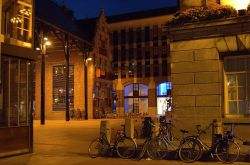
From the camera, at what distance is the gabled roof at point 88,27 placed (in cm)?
5178

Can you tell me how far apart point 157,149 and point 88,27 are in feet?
135

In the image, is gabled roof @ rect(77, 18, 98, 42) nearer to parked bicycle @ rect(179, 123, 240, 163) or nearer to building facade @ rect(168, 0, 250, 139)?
building facade @ rect(168, 0, 250, 139)

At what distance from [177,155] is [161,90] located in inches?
2063

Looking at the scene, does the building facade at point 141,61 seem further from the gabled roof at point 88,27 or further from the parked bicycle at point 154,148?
the parked bicycle at point 154,148

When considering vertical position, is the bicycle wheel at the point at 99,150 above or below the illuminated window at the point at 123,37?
below

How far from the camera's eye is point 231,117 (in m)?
17.2

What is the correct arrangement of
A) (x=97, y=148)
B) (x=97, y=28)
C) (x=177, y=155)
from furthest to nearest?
(x=97, y=28), (x=97, y=148), (x=177, y=155)

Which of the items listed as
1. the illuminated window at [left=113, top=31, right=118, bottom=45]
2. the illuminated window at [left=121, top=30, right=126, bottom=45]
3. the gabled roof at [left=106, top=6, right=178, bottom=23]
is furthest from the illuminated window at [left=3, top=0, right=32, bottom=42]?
the illuminated window at [left=113, top=31, right=118, bottom=45]

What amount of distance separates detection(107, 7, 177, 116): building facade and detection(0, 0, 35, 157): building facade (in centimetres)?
4916

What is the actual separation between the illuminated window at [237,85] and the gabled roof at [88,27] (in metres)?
34.5

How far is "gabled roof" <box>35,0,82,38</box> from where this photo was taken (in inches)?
1613

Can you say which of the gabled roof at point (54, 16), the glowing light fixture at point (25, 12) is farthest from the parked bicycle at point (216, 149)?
the gabled roof at point (54, 16)

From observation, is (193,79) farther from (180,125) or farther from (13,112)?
(13,112)

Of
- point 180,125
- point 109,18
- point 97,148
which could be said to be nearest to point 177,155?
point 97,148
